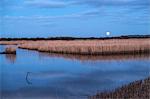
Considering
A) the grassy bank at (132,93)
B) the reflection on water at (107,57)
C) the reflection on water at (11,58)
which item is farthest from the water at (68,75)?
the grassy bank at (132,93)

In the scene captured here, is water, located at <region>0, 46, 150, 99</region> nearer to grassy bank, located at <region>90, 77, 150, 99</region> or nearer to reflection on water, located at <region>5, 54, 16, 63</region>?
reflection on water, located at <region>5, 54, 16, 63</region>

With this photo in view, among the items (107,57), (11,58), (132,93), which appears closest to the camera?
(132,93)

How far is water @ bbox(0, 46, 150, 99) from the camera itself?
10.4m

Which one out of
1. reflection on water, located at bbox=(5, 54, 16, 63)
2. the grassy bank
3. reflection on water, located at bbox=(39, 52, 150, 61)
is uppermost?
the grassy bank

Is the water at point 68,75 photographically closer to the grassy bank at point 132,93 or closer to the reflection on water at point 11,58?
the reflection on water at point 11,58

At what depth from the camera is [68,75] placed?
14.6m

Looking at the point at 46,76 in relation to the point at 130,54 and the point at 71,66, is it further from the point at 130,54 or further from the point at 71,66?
the point at 130,54

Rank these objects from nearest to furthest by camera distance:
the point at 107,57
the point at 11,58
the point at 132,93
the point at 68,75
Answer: the point at 132,93 → the point at 68,75 → the point at 107,57 → the point at 11,58

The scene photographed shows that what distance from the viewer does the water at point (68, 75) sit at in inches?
409

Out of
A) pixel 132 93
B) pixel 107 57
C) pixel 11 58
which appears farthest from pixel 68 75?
pixel 11 58

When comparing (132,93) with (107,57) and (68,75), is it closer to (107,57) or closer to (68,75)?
(68,75)

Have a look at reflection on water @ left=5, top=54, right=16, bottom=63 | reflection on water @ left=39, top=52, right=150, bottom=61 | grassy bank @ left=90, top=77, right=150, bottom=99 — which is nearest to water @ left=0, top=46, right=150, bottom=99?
reflection on water @ left=39, top=52, right=150, bottom=61

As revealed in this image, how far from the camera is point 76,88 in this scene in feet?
35.9

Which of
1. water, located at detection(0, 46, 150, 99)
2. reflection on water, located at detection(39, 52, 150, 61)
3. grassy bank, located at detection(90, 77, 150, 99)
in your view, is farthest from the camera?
reflection on water, located at detection(39, 52, 150, 61)
